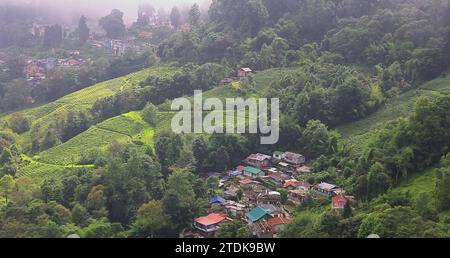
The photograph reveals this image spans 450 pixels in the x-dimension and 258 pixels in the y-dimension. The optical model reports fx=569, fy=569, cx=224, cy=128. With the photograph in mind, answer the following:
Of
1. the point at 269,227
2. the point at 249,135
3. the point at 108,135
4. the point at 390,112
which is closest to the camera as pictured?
the point at 269,227

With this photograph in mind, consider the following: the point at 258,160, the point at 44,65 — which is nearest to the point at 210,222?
the point at 258,160

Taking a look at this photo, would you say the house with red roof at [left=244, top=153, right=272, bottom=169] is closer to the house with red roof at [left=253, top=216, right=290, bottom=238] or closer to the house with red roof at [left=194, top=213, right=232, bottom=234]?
the house with red roof at [left=194, top=213, right=232, bottom=234]

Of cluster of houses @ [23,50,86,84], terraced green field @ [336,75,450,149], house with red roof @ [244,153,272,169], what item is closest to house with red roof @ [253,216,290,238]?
house with red roof @ [244,153,272,169]

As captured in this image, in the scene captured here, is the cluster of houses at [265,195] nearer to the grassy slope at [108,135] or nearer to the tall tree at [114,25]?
the grassy slope at [108,135]

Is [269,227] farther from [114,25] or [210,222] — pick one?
[114,25]

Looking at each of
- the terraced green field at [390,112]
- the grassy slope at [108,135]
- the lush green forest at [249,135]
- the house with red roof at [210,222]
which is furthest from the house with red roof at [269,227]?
the grassy slope at [108,135]
